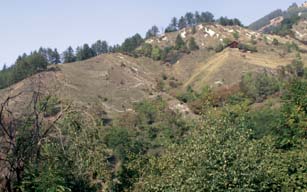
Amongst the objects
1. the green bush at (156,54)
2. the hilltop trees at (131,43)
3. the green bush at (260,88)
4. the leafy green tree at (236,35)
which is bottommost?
the green bush at (260,88)

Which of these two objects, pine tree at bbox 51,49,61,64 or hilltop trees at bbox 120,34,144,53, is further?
hilltop trees at bbox 120,34,144,53

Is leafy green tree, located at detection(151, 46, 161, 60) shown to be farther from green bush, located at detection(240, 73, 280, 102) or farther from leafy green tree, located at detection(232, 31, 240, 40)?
green bush, located at detection(240, 73, 280, 102)

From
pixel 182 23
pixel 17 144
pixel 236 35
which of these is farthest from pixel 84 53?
pixel 17 144

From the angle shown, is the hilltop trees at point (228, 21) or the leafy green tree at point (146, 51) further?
the hilltop trees at point (228, 21)

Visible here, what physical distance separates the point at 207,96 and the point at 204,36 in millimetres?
53163

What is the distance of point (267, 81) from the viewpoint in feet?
237

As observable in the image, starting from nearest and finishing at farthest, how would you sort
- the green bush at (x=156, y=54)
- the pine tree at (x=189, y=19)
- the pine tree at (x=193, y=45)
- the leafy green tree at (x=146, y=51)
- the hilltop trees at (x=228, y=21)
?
the green bush at (x=156, y=54) < the leafy green tree at (x=146, y=51) < the pine tree at (x=193, y=45) < the hilltop trees at (x=228, y=21) < the pine tree at (x=189, y=19)

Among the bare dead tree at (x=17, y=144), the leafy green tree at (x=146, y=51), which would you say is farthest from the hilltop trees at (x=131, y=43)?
the bare dead tree at (x=17, y=144)

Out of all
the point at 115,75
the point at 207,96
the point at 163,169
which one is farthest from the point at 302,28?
the point at 163,169

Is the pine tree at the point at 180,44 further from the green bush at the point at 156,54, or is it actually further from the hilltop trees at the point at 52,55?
the hilltop trees at the point at 52,55

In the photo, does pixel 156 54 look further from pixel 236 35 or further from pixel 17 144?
pixel 17 144

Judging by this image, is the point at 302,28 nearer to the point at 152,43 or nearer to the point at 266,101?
the point at 152,43

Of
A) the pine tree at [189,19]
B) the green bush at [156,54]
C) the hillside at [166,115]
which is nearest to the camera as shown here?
the hillside at [166,115]

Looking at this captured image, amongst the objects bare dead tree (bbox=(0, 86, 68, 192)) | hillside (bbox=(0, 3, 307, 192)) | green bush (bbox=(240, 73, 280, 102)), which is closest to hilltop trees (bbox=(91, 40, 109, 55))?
hillside (bbox=(0, 3, 307, 192))
